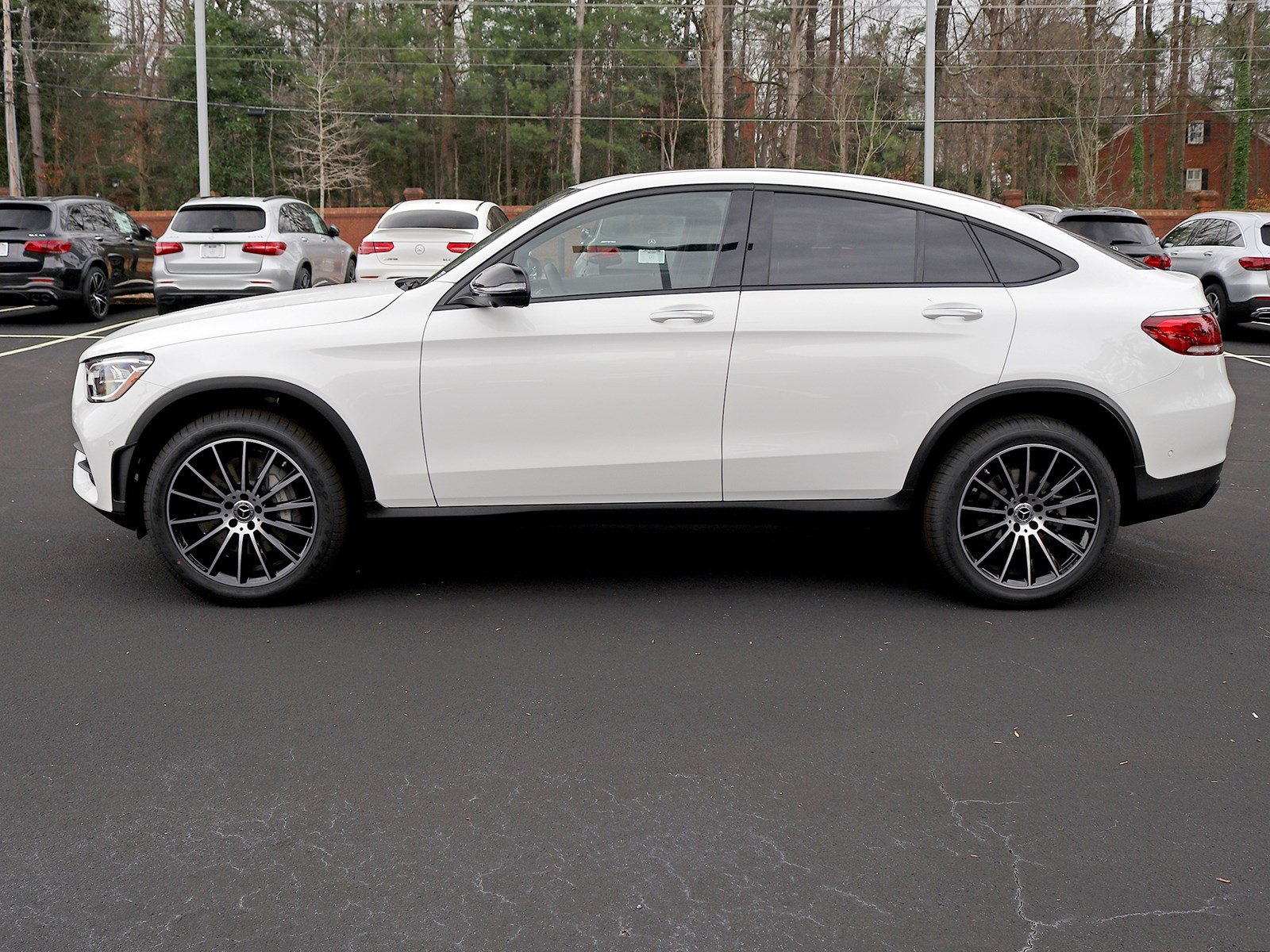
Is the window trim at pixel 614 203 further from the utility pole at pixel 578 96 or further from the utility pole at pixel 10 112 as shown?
the utility pole at pixel 578 96

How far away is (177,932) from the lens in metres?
2.91

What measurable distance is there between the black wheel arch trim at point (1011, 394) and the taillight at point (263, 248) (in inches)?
524

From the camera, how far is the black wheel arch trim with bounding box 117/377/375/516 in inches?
204

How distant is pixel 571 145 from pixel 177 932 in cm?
4875

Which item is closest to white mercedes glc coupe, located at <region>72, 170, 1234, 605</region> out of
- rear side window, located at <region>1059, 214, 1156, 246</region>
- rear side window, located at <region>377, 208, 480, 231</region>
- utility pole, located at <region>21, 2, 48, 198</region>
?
rear side window, located at <region>377, 208, 480, 231</region>

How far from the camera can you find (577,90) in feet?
159

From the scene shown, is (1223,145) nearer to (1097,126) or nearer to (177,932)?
(1097,126)

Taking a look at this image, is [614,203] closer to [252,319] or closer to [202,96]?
[252,319]

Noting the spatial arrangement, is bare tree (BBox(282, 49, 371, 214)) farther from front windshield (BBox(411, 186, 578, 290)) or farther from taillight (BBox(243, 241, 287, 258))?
front windshield (BBox(411, 186, 578, 290))

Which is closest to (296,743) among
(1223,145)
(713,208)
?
(713,208)

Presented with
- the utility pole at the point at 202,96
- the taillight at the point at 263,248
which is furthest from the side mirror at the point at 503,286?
the utility pole at the point at 202,96

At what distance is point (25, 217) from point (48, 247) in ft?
1.83

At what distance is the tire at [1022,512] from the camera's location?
5305mm

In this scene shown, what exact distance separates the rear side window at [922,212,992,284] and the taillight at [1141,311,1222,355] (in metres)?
0.69
